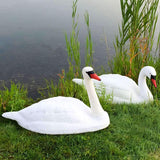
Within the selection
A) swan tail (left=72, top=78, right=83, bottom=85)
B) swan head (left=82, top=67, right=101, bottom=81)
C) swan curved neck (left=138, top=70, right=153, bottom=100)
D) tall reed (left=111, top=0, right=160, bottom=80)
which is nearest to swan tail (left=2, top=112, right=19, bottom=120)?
swan head (left=82, top=67, right=101, bottom=81)

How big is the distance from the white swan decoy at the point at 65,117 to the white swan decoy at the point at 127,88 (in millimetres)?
1042

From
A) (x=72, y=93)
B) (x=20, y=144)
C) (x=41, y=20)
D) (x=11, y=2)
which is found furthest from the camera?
(x=11, y=2)

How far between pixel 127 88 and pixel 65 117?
6.00 ft

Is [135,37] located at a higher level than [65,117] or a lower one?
higher

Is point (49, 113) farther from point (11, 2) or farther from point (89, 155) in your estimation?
point (11, 2)

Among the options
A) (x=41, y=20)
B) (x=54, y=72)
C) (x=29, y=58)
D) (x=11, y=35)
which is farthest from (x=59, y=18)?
(x=54, y=72)

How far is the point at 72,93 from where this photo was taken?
600cm

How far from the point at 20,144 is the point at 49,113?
2.17 feet

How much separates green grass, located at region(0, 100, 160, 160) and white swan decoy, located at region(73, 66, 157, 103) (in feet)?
2.35

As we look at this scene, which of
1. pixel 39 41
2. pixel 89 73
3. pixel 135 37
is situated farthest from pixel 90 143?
pixel 39 41

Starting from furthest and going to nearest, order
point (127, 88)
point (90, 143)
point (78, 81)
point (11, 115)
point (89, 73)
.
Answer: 1. point (78, 81)
2. point (127, 88)
3. point (11, 115)
4. point (89, 73)
5. point (90, 143)

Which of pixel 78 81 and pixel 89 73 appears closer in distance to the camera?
pixel 89 73

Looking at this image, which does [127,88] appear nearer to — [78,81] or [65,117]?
[78,81]

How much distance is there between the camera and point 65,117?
4492 millimetres
